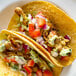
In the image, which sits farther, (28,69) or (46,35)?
(28,69)

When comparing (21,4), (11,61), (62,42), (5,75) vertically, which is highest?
(21,4)

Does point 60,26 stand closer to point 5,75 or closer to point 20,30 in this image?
point 20,30

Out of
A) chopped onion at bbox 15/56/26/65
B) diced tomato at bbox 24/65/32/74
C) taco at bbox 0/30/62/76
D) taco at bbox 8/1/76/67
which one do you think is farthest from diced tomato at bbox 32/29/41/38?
diced tomato at bbox 24/65/32/74

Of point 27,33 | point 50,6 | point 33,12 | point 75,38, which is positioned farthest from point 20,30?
point 75,38

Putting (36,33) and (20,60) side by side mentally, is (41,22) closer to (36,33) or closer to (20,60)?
(36,33)

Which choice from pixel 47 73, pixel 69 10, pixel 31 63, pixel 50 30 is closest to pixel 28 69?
pixel 31 63

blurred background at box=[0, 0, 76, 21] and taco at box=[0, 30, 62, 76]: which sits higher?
blurred background at box=[0, 0, 76, 21]

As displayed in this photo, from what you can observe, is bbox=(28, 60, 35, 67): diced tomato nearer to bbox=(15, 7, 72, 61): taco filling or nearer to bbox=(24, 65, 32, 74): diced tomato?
bbox=(24, 65, 32, 74): diced tomato
